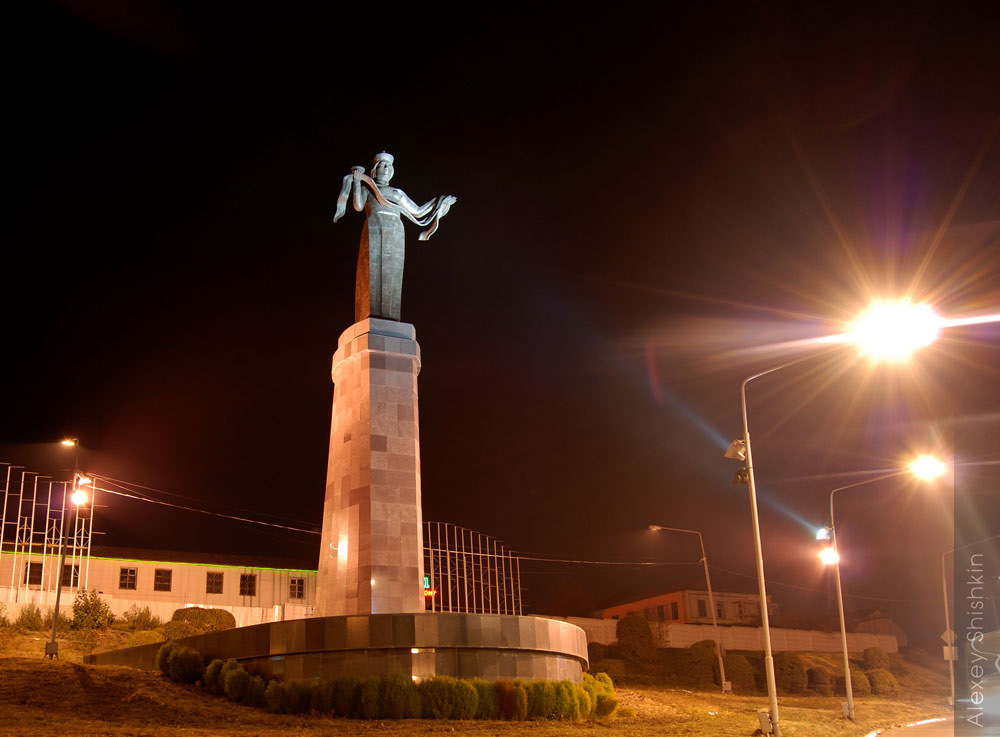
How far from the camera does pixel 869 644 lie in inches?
2196

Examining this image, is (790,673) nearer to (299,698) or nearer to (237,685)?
(299,698)

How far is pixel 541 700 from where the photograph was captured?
17.8m

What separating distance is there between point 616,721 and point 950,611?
17.2m

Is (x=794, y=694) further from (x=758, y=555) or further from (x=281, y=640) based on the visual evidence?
(x=281, y=640)

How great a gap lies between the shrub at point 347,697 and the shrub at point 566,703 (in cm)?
388

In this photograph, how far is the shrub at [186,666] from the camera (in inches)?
764

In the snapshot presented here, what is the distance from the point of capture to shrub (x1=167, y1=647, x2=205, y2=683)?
764 inches

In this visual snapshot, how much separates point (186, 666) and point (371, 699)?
5.12 meters

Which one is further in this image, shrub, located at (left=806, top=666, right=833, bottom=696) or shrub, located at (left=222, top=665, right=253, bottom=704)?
shrub, located at (left=806, top=666, right=833, bottom=696)

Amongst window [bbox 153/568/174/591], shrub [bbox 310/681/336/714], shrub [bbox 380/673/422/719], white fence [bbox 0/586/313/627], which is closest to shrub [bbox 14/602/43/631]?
white fence [bbox 0/586/313/627]

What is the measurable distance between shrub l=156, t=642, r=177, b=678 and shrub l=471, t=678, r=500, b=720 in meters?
6.95

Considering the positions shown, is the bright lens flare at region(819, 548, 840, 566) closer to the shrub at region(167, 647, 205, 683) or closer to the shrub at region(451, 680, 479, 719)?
the shrub at region(451, 680, 479, 719)

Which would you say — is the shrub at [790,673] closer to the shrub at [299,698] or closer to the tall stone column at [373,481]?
the tall stone column at [373,481]

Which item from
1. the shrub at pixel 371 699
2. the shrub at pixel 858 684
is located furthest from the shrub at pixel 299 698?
the shrub at pixel 858 684
